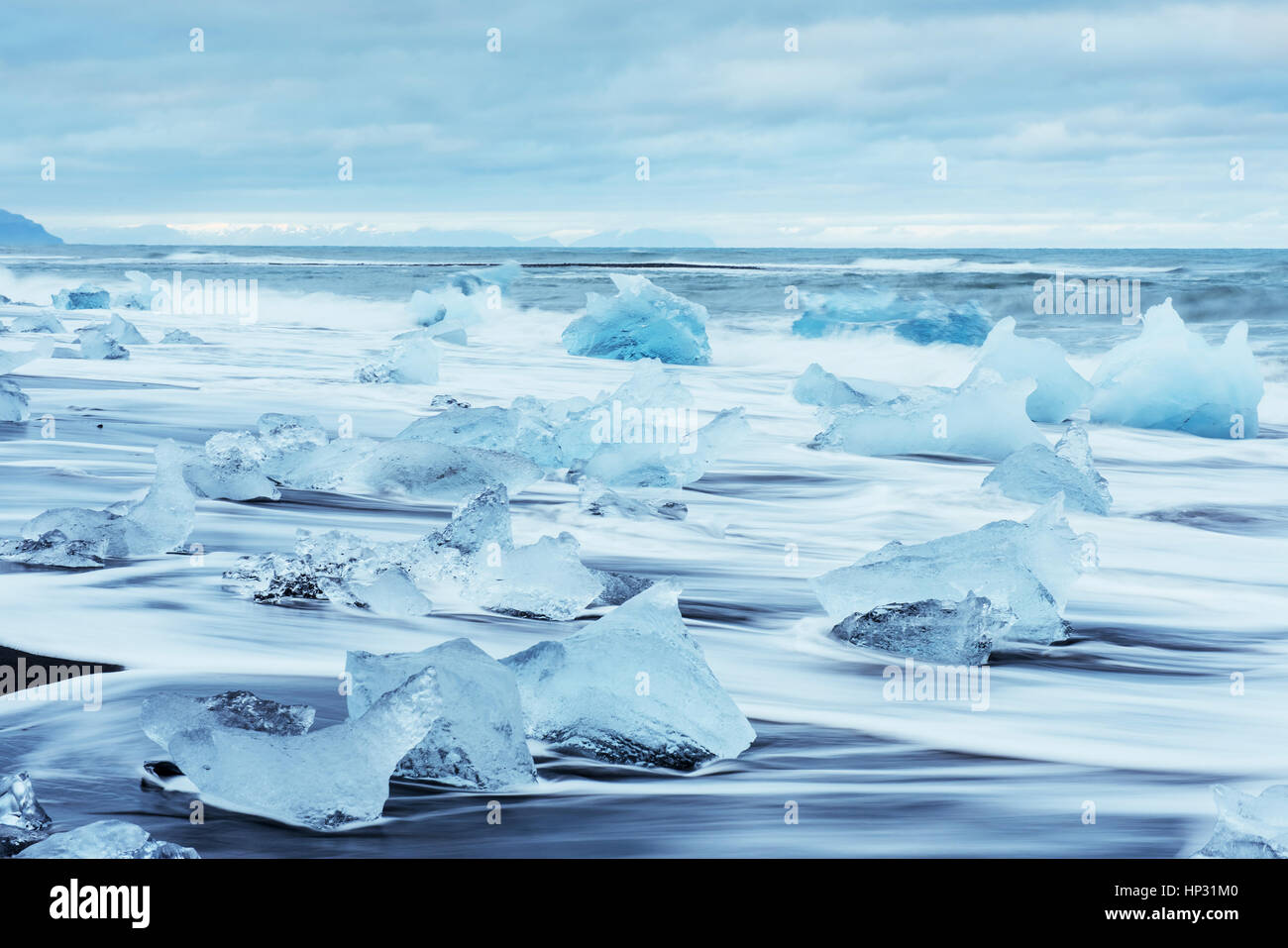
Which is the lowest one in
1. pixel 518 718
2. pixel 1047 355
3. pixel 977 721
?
pixel 977 721

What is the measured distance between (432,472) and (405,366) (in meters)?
4.57

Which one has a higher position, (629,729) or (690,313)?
(690,313)

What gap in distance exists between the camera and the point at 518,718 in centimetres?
236

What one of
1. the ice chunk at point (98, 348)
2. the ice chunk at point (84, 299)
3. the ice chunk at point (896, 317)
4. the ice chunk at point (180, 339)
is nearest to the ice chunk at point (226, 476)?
the ice chunk at point (98, 348)

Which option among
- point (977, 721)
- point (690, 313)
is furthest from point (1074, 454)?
point (690, 313)

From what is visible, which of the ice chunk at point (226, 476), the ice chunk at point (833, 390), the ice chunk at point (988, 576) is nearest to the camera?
the ice chunk at point (988, 576)

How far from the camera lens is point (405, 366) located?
9461mm

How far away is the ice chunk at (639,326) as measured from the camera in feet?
44.2

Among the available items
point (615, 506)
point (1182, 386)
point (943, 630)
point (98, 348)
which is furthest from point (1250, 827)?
point (98, 348)

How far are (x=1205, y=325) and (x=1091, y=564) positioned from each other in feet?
53.4

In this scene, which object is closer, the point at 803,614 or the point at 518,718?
the point at 518,718

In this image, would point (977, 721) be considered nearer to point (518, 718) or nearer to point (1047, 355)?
point (518, 718)

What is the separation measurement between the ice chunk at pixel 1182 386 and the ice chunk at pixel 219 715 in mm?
7264

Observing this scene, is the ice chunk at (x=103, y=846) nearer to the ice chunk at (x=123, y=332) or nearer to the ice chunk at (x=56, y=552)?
the ice chunk at (x=56, y=552)
